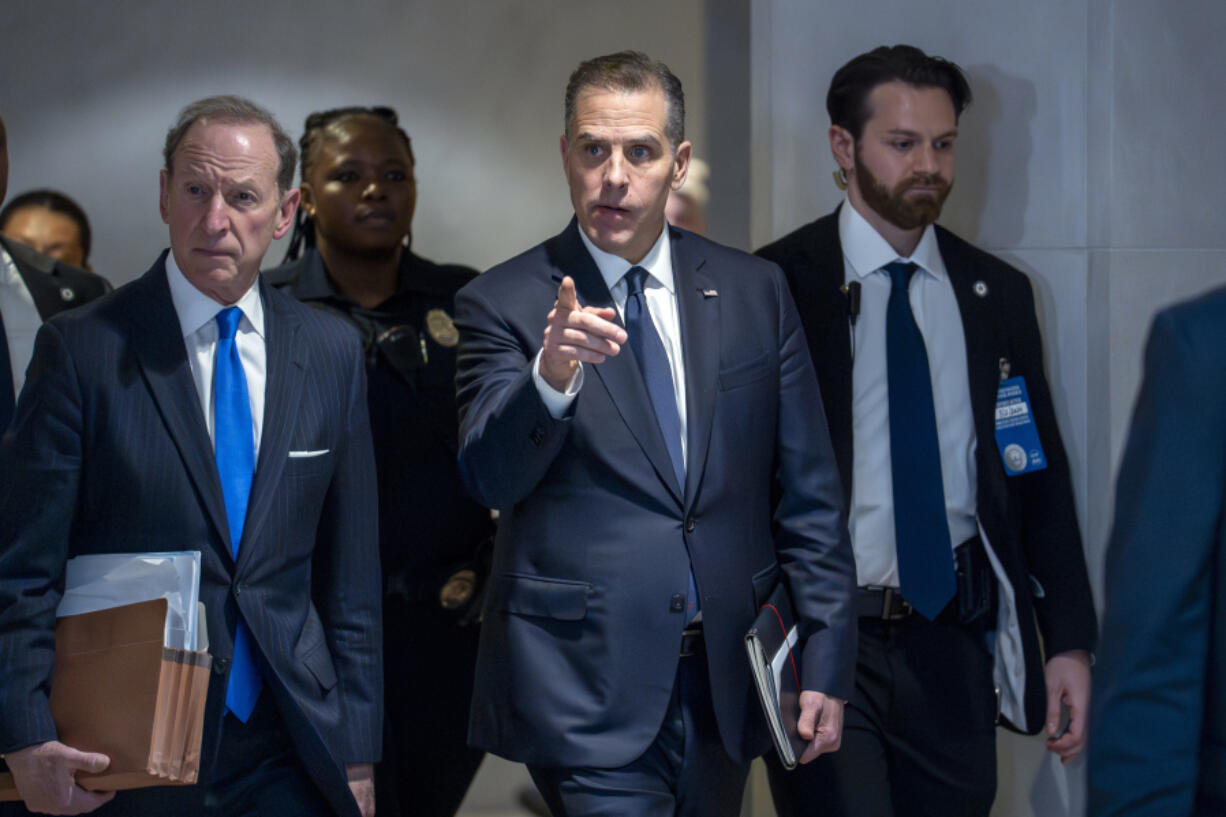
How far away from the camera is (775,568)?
266 cm

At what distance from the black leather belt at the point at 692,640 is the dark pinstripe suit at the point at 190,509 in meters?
0.55

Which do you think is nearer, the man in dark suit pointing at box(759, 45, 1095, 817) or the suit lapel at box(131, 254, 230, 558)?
the suit lapel at box(131, 254, 230, 558)

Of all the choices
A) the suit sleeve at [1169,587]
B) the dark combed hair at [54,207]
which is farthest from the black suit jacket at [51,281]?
the suit sleeve at [1169,587]

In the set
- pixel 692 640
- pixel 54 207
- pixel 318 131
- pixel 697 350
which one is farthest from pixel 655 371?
pixel 54 207

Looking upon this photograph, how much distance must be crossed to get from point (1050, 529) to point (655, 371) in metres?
1.12

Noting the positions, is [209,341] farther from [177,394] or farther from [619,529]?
[619,529]

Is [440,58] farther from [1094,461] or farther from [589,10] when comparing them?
[1094,461]

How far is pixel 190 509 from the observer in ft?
7.79

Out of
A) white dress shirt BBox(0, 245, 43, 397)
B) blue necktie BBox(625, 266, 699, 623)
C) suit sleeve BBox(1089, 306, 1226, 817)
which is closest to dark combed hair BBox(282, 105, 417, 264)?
white dress shirt BBox(0, 245, 43, 397)

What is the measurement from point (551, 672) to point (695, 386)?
0.55 metres

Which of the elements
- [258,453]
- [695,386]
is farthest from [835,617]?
[258,453]

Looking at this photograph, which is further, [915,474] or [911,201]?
[911,201]

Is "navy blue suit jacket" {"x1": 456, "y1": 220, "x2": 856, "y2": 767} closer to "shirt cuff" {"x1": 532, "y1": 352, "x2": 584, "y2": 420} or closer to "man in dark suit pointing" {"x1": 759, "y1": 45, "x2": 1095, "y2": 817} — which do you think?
"shirt cuff" {"x1": 532, "y1": 352, "x2": 584, "y2": 420}

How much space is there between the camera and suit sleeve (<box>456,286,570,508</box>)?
7.61ft
